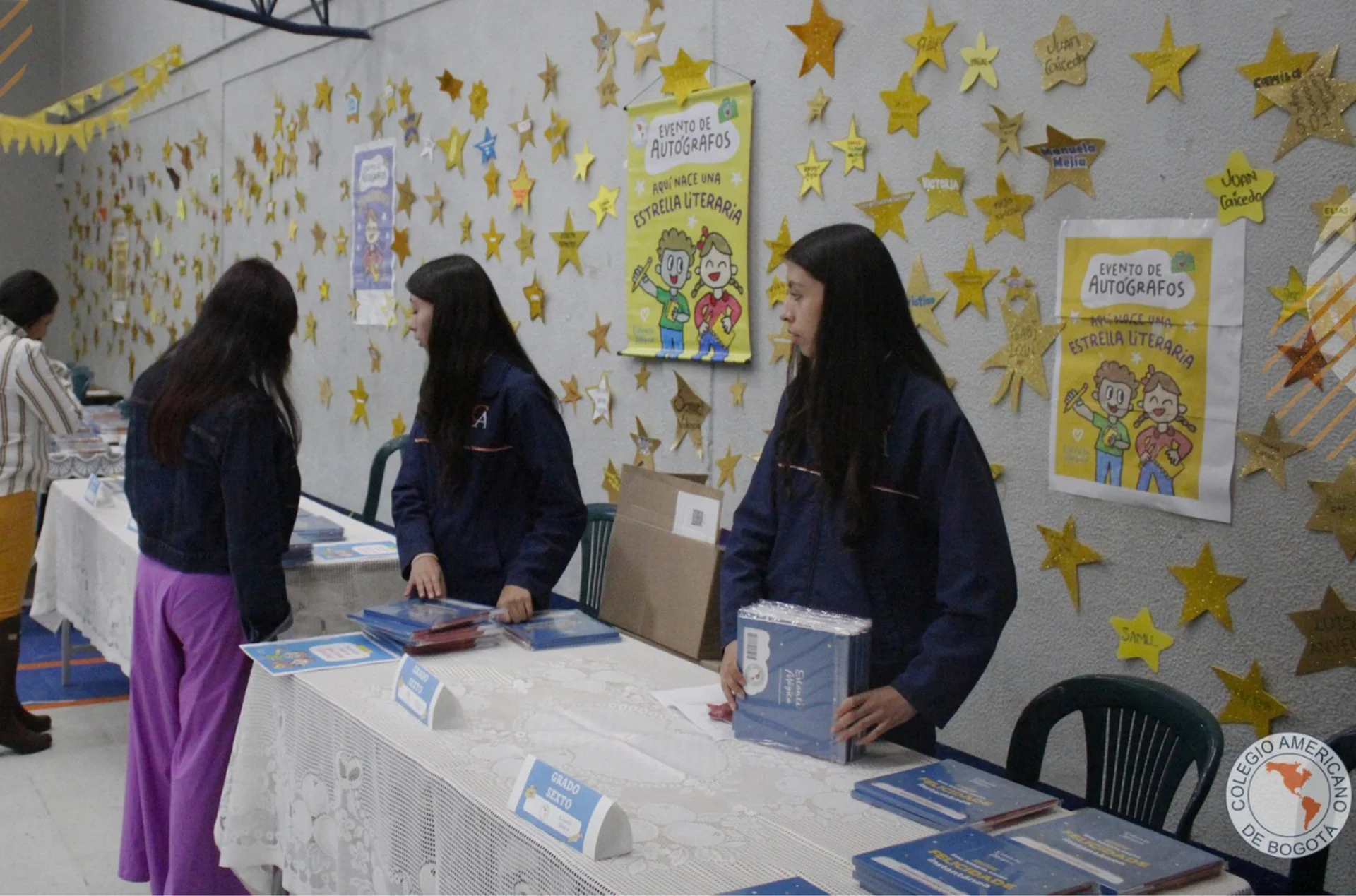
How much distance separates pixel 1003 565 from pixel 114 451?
14.7ft

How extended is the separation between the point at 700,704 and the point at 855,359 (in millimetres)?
640

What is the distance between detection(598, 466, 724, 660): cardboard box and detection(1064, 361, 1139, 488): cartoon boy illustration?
97 cm

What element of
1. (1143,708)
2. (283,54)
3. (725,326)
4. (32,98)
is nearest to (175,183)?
(283,54)

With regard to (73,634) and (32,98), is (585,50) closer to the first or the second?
A: (73,634)

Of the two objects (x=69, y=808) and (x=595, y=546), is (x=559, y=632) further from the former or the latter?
(x=69, y=808)

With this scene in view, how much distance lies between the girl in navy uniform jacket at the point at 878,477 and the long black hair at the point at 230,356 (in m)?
1.27

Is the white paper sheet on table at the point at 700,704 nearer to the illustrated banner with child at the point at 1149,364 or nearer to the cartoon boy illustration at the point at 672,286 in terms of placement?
the illustrated banner with child at the point at 1149,364

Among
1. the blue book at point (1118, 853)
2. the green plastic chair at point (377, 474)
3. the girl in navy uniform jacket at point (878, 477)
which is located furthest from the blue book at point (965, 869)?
the green plastic chair at point (377, 474)

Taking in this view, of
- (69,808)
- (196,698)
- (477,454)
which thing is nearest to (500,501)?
(477,454)

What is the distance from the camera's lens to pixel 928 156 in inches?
130

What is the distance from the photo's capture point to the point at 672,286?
167 inches

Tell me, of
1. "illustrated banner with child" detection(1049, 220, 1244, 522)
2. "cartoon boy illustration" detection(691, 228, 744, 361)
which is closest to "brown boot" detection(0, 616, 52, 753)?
"cartoon boy illustration" detection(691, 228, 744, 361)

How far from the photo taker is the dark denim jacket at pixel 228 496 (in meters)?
2.61

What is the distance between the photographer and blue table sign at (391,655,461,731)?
1922 mm
